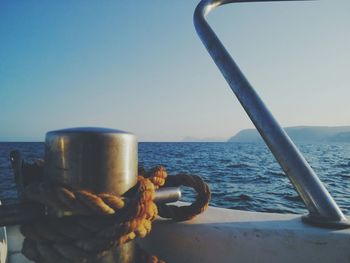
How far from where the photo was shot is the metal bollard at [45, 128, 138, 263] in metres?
0.68

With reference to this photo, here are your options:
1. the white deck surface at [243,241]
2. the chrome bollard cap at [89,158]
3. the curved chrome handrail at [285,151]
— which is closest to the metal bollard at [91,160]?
the chrome bollard cap at [89,158]

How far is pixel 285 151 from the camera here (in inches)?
47.0

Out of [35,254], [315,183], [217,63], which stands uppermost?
[217,63]

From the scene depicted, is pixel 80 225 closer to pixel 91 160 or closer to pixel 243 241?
pixel 91 160

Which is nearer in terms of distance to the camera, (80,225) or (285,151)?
(80,225)

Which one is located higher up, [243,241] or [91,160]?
[91,160]

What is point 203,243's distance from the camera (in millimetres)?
1296

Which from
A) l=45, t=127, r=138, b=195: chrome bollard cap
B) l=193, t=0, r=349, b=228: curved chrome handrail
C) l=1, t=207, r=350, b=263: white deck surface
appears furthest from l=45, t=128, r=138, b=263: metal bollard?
l=193, t=0, r=349, b=228: curved chrome handrail

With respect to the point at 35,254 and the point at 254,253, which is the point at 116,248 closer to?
the point at 35,254

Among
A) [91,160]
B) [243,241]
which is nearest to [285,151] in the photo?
[243,241]

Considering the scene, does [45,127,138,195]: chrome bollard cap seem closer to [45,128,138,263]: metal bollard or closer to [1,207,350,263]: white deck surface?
[45,128,138,263]: metal bollard

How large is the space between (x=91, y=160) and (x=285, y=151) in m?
0.86

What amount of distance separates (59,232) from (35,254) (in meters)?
0.11

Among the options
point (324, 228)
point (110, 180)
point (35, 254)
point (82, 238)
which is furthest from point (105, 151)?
point (324, 228)
